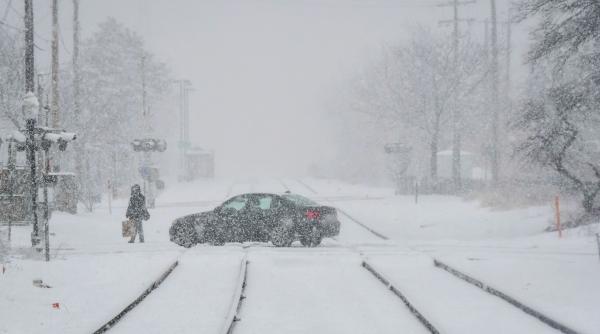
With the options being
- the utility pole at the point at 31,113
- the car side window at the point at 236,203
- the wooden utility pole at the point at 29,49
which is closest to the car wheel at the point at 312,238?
the car side window at the point at 236,203

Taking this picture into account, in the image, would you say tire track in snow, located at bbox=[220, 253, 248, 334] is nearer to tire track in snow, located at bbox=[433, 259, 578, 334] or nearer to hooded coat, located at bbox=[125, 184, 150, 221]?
tire track in snow, located at bbox=[433, 259, 578, 334]

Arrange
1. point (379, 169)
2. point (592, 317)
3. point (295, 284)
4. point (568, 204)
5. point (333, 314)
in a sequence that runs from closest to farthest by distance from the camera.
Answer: point (592, 317)
point (333, 314)
point (295, 284)
point (568, 204)
point (379, 169)

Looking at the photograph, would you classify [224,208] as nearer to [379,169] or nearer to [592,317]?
[592,317]

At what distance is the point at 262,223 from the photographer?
1711 cm

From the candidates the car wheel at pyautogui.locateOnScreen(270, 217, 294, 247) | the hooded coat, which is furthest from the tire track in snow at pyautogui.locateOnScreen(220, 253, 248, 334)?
the hooded coat

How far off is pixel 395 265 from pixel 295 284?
301 cm

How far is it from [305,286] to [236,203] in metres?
6.66

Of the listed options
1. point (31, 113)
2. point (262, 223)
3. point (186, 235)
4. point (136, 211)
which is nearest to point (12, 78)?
point (136, 211)

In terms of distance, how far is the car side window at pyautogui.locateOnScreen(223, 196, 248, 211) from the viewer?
17.4 meters

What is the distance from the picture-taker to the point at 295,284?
37.4 feet

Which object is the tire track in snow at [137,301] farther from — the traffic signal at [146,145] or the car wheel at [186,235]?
the traffic signal at [146,145]

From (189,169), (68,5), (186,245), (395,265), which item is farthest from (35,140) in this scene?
(189,169)

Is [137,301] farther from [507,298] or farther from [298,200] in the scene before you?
[298,200]

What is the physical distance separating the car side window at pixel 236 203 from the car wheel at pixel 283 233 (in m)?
1.15
